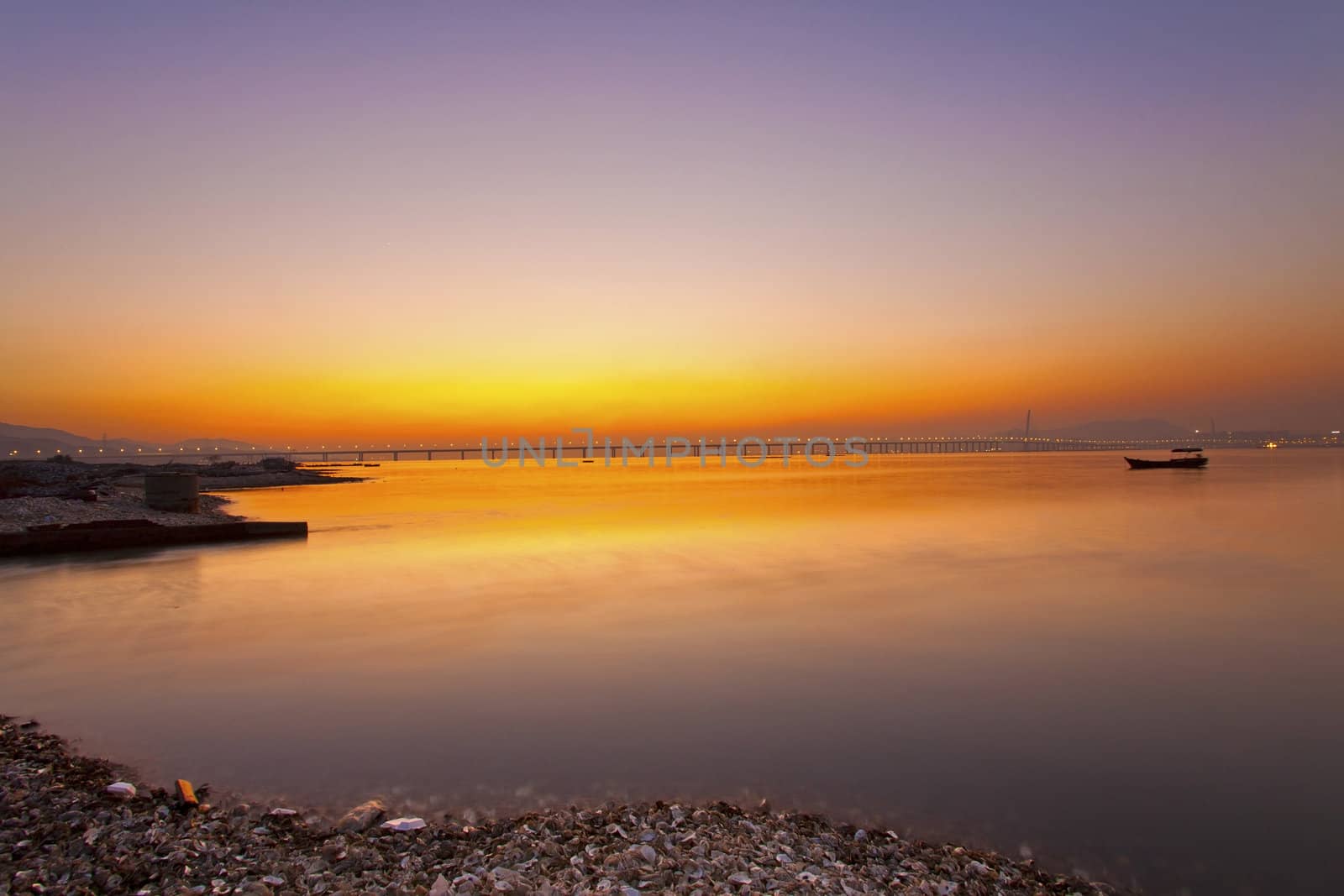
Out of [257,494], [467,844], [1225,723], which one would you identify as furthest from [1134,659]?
[257,494]

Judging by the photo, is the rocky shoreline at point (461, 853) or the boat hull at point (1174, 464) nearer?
the rocky shoreline at point (461, 853)

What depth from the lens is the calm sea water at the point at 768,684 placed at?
4957 mm

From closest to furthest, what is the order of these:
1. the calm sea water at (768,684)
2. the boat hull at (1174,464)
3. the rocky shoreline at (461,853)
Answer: the rocky shoreline at (461,853), the calm sea water at (768,684), the boat hull at (1174,464)

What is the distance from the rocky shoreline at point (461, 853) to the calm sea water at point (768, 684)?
0.38 meters

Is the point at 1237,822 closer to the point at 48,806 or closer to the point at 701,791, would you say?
the point at 701,791

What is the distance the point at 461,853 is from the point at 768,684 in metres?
3.88

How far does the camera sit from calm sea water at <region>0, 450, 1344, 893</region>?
4.96 metres

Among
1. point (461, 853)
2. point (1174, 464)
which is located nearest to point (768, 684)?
point (461, 853)

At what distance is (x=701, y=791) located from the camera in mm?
5102

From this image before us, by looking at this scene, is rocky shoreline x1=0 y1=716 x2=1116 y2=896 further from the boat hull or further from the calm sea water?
the boat hull

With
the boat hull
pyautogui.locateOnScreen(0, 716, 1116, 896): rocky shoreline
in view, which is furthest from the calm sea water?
the boat hull

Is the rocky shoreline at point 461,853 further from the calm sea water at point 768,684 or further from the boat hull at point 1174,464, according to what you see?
the boat hull at point 1174,464

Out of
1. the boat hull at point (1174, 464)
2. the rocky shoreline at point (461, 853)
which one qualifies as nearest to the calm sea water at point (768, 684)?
the rocky shoreline at point (461, 853)

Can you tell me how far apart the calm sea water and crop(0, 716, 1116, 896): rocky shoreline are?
38cm
